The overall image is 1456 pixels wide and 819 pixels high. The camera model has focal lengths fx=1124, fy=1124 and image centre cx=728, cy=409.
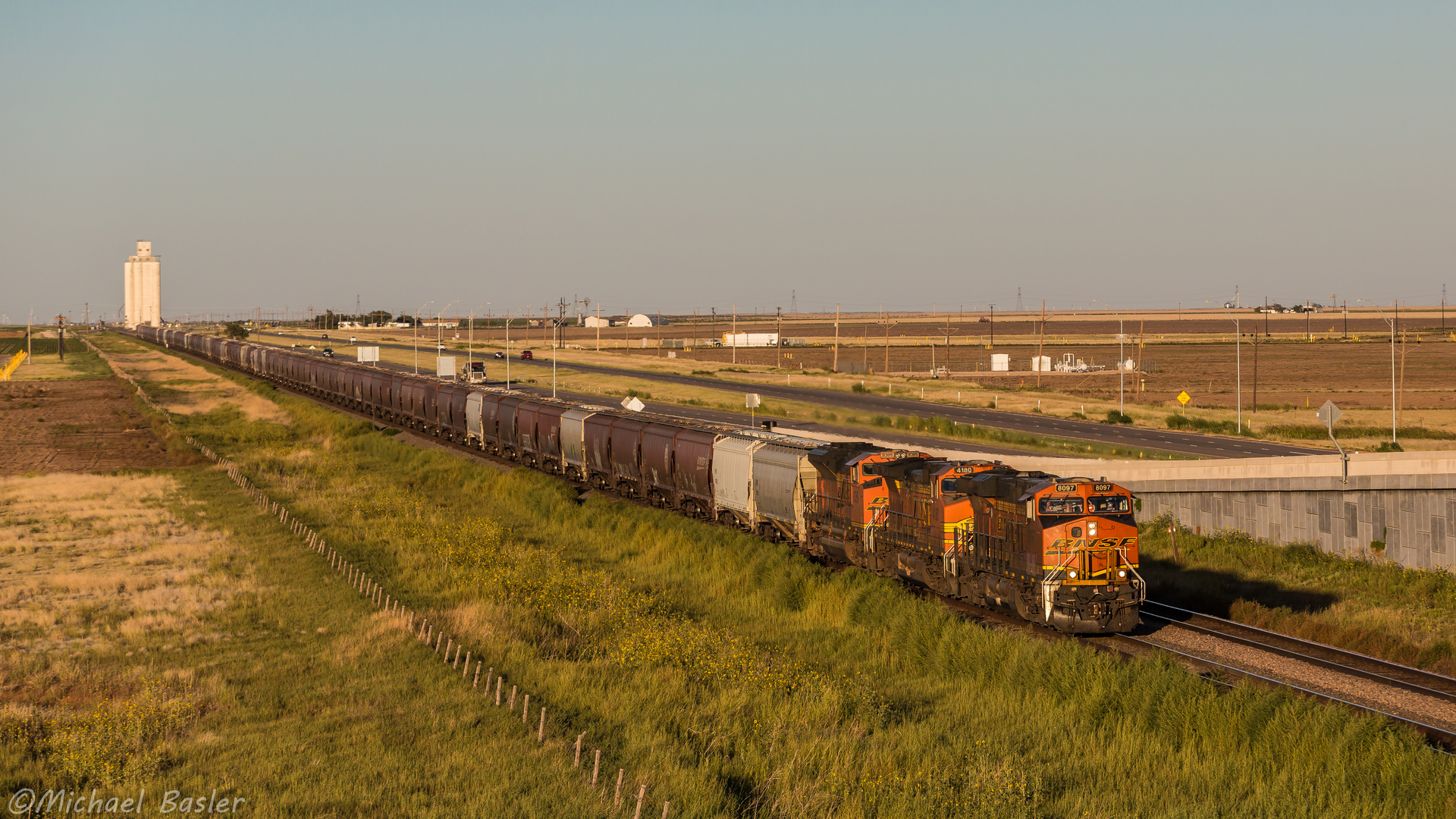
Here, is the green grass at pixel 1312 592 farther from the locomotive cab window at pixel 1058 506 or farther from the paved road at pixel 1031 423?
the paved road at pixel 1031 423

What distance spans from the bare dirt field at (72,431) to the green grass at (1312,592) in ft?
184

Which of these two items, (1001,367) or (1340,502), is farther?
(1001,367)

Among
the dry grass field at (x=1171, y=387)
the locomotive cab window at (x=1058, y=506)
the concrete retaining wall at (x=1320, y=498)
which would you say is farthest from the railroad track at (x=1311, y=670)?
the dry grass field at (x=1171, y=387)

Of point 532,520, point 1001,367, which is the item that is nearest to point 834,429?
point 532,520

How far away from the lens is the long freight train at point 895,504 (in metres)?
25.3

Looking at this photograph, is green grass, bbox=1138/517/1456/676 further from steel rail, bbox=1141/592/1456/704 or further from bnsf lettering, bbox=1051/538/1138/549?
bnsf lettering, bbox=1051/538/1138/549

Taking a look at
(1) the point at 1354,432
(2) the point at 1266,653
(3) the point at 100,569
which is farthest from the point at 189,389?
(2) the point at 1266,653

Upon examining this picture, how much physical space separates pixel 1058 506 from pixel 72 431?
8292 centimetres

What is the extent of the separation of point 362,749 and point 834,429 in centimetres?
5765

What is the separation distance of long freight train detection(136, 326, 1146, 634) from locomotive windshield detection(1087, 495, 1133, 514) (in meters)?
0.03

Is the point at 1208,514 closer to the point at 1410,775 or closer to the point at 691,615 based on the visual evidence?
the point at 691,615

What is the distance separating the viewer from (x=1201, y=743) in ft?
65.0

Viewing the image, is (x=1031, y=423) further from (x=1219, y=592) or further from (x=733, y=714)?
(x=733, y=714)

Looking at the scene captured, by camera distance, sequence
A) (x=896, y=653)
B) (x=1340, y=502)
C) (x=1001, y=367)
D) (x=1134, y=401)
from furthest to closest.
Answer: (x=1001, y=367) < (x=1134, y=401) < (x=1340, y=502) < (x=896, y=653)
